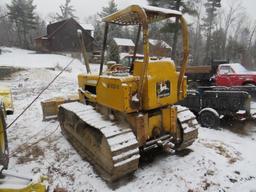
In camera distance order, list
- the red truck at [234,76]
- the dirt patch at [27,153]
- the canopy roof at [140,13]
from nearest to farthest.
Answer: the canopy roof at [140,13] < the dirt patch at [27,153] < the red truck at [234,76]

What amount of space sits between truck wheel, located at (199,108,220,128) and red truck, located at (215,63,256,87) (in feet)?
16.7

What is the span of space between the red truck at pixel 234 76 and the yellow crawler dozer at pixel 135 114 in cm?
745

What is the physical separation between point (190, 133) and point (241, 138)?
228 cm

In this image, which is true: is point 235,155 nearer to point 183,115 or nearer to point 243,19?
point 183,115

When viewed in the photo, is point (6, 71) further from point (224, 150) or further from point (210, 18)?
point (210, 18)

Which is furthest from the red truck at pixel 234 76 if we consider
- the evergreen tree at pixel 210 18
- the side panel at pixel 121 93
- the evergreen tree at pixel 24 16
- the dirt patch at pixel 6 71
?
the evergreen tree at pixel 24 16

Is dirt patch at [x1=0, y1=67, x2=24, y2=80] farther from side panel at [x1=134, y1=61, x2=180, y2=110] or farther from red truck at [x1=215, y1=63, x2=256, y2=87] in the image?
side panel at [x1=134, y1=61, x2=180, y2=110]

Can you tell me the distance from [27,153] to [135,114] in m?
2.82

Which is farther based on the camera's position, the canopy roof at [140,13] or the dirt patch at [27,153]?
the dirt patch at [27,153]

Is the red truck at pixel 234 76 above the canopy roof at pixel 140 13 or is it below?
below

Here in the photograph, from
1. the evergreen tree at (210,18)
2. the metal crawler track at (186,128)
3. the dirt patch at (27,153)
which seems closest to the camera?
the metal crawler track at (186,128)

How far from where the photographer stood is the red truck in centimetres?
1169

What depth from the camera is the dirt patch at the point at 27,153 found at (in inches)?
213

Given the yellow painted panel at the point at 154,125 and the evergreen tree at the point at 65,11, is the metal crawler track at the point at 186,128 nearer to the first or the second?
the yellow painted panel at the point at 154,125
